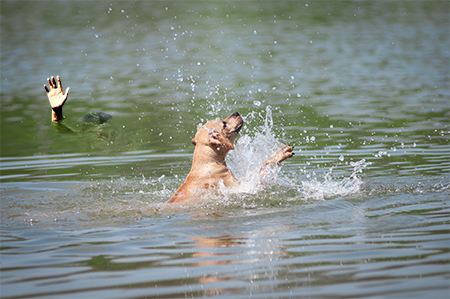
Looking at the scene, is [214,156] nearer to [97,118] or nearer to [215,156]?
[215,156]

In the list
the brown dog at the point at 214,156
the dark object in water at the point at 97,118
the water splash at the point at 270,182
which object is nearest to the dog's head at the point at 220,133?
the brown dog at the point at 214,156

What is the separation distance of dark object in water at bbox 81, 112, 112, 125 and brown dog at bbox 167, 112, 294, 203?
7953 millimetres

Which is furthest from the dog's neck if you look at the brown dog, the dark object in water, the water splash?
the dark object in water

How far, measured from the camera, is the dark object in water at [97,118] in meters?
16.2

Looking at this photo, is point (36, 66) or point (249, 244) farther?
point (36, 66)

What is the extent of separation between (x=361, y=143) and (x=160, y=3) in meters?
35.9

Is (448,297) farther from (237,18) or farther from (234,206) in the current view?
(237,18)

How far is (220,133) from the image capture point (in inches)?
341

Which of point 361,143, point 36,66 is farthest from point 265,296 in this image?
point 36,66

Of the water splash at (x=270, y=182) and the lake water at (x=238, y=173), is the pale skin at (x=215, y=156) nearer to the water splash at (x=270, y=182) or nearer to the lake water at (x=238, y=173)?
the water splash at (x=270, y=182)

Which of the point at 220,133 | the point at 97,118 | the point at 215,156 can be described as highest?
the point at 97,118

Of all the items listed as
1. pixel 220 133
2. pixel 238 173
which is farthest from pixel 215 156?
pixel 238 173

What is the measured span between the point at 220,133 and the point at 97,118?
858 centimetres

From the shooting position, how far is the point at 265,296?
4.73 metres
